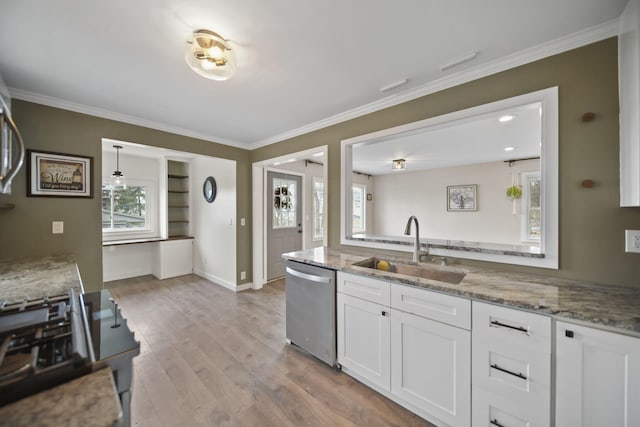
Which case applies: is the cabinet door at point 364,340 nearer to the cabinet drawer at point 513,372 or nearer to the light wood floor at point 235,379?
the light wood floor at point 235,379

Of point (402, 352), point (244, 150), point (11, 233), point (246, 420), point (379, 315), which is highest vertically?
point (244, 150)

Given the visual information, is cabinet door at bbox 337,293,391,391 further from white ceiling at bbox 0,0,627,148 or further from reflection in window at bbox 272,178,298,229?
reflection in window at bbox 272,178,298,229

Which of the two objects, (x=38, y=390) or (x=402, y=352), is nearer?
(x=38, y=390)

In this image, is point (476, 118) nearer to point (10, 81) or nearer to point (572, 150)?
point (572, 150)

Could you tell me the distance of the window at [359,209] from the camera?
22.2 ft

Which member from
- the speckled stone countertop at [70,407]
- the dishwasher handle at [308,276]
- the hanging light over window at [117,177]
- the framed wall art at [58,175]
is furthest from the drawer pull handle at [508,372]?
the hanging light over window at [117,177]

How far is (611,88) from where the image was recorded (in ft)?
4.76

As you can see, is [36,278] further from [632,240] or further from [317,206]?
[317,206]

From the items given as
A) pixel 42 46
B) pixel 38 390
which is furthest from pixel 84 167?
pixel 38 390

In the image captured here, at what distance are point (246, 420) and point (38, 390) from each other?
137cm

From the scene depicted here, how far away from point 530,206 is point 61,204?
704cm

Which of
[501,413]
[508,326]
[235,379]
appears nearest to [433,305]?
[508,326]

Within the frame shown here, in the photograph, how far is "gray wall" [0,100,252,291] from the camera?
223cm

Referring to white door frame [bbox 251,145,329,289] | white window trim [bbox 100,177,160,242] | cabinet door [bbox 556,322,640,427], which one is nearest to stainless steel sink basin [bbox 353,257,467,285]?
cabinet door [bbox 556,322,640,427]
